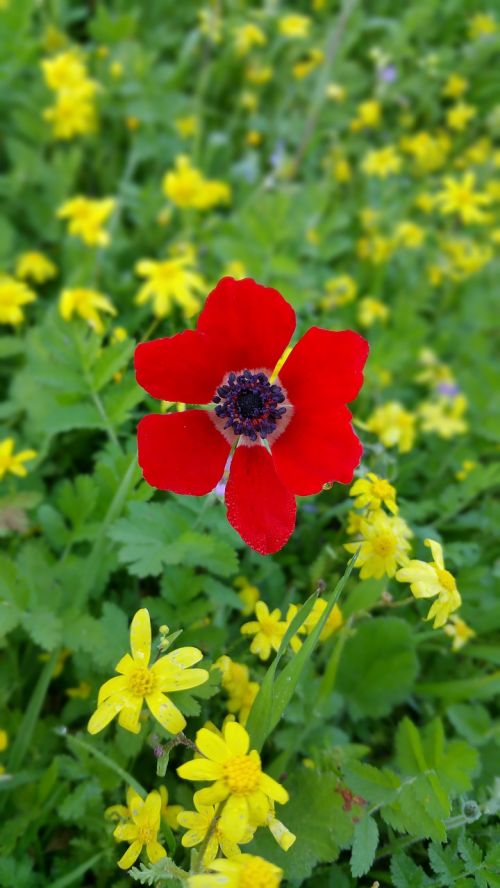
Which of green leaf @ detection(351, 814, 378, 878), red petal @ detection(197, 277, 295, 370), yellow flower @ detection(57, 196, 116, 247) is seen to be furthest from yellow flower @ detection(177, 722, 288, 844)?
yellow flower @ detection(57, 196, 116, 247)

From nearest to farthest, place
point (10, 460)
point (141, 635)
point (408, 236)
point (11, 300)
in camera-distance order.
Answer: point (141, 635) → point (10, 460) → point (11, 300) → point (408, 236)

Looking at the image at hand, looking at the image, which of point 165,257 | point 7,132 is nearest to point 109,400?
point 165,257

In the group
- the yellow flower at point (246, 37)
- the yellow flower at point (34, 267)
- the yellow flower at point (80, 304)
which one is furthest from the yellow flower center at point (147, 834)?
the yellow flower at point (246, 37)

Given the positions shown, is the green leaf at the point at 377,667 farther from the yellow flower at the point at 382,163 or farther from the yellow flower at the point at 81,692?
the yellow flower at the point at 382,163

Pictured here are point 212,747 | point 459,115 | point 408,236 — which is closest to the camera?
point 212,747

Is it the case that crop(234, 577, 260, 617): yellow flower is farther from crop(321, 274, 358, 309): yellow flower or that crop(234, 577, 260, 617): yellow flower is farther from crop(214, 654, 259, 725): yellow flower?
crop(321, 274, 358, 309): yellow flower

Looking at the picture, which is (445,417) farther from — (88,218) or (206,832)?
(206,832)

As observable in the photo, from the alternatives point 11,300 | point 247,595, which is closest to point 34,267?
point 11,300
